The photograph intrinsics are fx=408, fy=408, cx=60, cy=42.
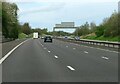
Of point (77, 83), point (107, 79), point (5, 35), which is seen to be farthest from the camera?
point (5, 35)

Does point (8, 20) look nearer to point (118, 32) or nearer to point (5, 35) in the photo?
point (5, 35)

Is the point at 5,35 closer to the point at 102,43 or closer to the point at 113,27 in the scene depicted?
the point at 113,27

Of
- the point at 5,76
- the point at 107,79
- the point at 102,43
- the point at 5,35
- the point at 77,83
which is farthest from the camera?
the point at 5,35

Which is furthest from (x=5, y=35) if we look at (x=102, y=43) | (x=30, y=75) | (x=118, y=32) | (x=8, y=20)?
(x=30, y=75)

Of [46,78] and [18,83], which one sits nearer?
[18,83]

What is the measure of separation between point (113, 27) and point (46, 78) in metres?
98.7

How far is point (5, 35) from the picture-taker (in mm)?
99750

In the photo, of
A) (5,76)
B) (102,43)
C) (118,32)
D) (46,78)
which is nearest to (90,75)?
(46,78)

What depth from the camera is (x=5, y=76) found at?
631 inches

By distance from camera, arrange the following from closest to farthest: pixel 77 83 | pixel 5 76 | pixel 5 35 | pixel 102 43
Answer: pixel 77 83, pixel 5 76, pixel 102 43, pixel 5 35

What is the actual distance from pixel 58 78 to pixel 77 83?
155 cm

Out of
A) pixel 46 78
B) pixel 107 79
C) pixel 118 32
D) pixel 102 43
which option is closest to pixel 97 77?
pixel 107 79

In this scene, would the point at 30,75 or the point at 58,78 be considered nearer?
the point at 58,78

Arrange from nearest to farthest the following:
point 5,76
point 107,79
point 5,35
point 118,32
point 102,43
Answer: point 107,79 < point 5,76 < point 102,43 < point 5,35 < point 118,32
